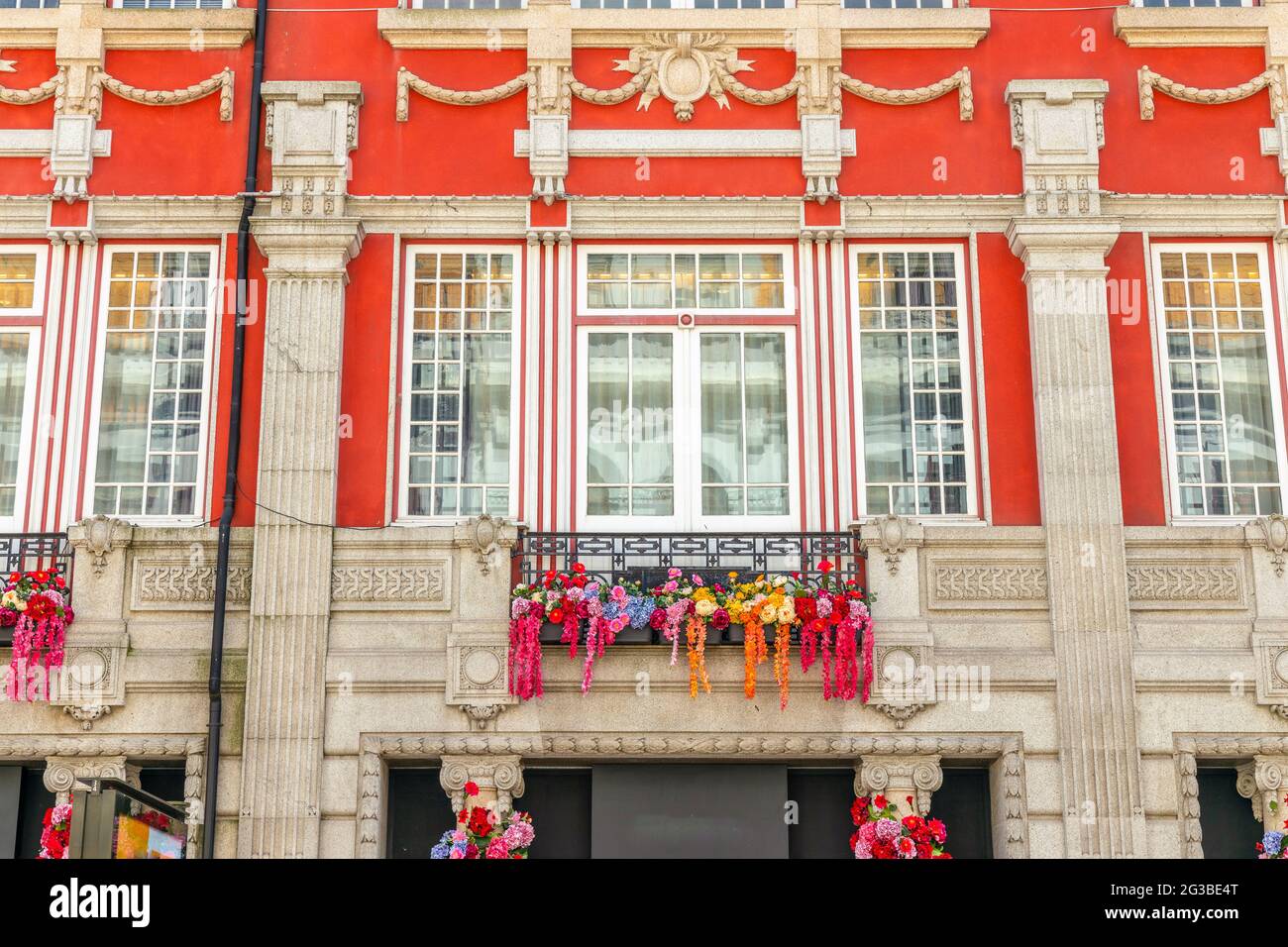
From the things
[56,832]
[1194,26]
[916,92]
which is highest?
[1194,26]

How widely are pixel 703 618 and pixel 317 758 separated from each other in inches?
126

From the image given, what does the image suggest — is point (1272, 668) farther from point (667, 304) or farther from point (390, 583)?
point (390, 583)

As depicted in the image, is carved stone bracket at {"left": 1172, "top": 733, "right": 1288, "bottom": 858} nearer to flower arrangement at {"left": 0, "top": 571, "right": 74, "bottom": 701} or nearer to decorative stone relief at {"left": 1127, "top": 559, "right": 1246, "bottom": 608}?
decorative stone relief at {"left": 1127, "top": 559, "right": 1246, "bottom": 608}

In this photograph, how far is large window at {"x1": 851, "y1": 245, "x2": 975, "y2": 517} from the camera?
1391cm

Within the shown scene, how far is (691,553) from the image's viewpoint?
44.1 feet

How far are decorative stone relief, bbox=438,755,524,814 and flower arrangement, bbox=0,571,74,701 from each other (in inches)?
126

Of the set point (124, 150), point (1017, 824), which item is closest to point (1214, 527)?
point (1017, 824)

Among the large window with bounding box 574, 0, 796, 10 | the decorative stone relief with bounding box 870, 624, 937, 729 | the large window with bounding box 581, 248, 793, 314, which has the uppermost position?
the large window with bounding box 574, 0, 796, 10

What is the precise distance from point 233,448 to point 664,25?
5.28 m

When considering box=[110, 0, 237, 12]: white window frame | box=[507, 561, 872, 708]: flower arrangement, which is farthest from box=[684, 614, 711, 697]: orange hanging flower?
box=[110, 0, 237, 12]: white window frame

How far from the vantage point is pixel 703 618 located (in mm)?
12906

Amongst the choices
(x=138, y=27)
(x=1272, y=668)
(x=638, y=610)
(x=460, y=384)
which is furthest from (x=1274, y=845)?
(x=138, y=27)
